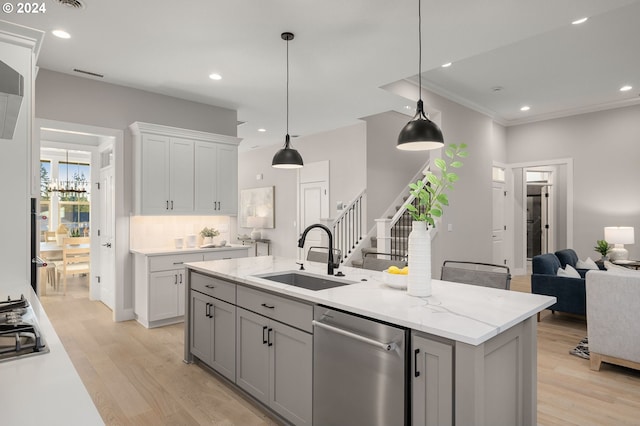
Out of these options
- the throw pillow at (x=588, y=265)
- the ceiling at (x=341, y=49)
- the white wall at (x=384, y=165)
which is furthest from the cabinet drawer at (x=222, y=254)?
the throw pillow at (x=588, y=265)

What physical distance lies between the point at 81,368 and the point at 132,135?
2749mm

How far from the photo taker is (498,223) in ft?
24.9

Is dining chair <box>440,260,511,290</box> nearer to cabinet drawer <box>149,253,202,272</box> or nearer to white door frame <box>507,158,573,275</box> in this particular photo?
cabinet drawer <box>149,253,202,272</box>

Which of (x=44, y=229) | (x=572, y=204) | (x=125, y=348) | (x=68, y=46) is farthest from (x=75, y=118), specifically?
(x=572, y=204)

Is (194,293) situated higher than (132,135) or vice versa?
(132,135)

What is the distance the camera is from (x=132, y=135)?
465 cm

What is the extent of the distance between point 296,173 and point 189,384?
222 inches

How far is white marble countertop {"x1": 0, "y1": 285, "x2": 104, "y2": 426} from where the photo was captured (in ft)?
2.65

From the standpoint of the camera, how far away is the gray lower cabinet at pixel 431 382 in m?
1.47

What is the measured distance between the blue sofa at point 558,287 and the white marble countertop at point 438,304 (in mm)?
2852

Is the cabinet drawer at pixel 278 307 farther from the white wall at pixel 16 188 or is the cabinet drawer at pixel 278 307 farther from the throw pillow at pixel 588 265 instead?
the throw pillow at pixel 588 265

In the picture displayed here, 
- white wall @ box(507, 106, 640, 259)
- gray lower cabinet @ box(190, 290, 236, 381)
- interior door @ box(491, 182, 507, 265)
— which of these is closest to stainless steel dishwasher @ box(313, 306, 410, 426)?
gray lower cabinet @ box(190, 290, 236, 381)

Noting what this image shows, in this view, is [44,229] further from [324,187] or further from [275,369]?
[275,369]

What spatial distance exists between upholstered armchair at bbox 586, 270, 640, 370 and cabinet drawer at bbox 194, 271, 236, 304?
3019 millimetres
